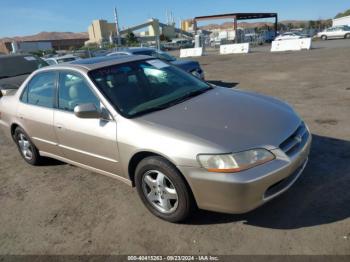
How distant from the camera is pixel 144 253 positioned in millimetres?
2922

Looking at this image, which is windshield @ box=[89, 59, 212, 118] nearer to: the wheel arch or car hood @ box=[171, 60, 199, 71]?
the wheel arch

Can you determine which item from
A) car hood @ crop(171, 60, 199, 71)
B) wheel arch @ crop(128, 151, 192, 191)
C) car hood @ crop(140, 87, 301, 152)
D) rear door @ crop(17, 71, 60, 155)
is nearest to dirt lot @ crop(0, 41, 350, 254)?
wheel arch @ crop(128, 151, 192, 191)

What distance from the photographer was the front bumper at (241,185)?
107 inches

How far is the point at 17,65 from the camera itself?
9.72m

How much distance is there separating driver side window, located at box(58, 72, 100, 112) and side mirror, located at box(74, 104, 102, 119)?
0.47ft

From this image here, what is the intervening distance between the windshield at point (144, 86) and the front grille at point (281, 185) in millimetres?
1435

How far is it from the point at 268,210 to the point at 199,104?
1349 millimetres

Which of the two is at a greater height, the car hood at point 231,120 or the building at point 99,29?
the building at point 99,29

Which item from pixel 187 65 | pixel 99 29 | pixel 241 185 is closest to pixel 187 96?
pixel 241 185

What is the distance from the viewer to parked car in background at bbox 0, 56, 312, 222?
280 cm

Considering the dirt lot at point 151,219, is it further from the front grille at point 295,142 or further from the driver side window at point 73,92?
the driver side window at point 73,92

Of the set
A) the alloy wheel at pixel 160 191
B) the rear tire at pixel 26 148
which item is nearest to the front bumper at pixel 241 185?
the alloy wheel at pixel 160 191

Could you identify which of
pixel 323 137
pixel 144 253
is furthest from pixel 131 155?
pixel 323 137

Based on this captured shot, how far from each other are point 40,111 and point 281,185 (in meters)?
3.27
